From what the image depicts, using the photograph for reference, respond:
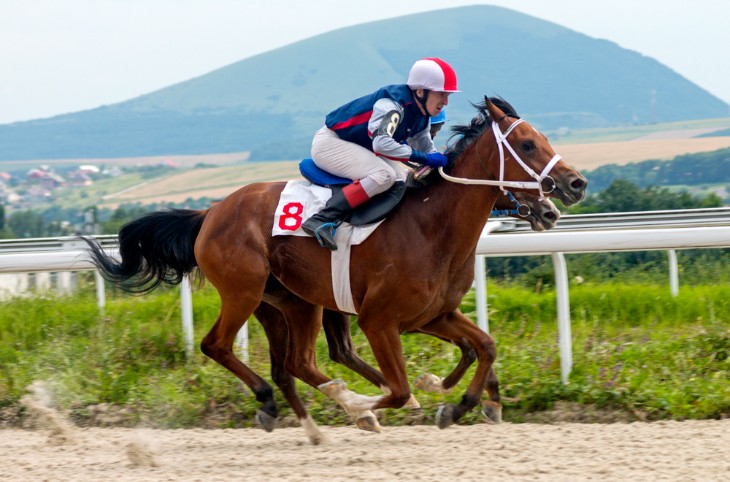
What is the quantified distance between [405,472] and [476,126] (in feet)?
5.97

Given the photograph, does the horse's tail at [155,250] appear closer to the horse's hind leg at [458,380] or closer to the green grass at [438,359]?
the green grass at [438,359]

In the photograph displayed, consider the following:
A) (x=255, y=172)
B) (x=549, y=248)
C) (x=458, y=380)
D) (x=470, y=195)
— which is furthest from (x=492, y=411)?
(x=255, y=172)

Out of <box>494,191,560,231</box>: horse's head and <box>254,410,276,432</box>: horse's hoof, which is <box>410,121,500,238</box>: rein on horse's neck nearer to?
<box>494,191,560,231</box>: horse's head

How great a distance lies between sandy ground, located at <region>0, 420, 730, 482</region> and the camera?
449 cm

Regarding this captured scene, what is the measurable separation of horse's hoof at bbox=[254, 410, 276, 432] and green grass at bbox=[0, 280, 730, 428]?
0.40 meters

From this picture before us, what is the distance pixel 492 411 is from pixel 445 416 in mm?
356

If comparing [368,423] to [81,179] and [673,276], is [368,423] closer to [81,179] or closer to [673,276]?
[673,276]

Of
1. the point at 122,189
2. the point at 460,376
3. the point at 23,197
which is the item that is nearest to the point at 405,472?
the point at 460,376

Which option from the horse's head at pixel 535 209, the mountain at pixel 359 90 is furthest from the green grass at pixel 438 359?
the mountain at pixel 359 90

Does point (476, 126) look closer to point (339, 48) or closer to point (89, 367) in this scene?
point (89, 367)

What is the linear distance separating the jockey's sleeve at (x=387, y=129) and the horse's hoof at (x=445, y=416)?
1234 mm

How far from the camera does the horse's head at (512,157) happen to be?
503 cm

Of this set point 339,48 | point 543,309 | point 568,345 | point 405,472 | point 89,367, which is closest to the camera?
point 405,472

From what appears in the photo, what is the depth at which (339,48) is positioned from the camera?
Result: 13312cm
